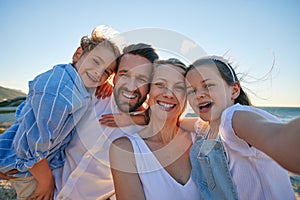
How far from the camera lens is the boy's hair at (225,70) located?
2254 millimetres

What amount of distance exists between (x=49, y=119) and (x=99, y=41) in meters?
0.97

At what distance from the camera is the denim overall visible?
1.94 meters

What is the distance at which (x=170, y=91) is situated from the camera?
2332 mm

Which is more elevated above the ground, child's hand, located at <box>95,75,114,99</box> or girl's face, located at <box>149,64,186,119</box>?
girl's face, located at <box>149,64,186,119</box>

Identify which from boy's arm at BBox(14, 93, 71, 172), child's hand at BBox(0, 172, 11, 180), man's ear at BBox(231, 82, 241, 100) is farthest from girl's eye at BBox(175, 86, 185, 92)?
child's hand at BBox(0, 172, 11, 180)

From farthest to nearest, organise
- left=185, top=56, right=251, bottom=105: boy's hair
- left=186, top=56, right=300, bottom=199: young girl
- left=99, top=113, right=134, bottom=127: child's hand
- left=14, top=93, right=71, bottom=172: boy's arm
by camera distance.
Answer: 1. left=99, top=113, right=134, bottom=127: child's hand
2. left=185, top=56, right=251, bottom=105: boy's hair
3. left=14, top=93, right=71, bottom=172: boy's arm
4. left=186, top=56, right=300, bottom=199: young girl

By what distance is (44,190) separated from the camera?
237 cm

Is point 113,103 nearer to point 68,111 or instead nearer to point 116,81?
point 116,81

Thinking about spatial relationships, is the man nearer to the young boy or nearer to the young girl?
the young boy

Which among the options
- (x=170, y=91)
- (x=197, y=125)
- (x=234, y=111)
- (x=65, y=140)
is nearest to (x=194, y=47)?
(x=170, y=91)

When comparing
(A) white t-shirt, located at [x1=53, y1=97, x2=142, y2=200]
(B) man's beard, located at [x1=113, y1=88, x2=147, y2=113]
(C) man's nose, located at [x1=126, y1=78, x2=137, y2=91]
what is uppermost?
(C) man's nose, located at [x1=126, y1=78, x2=137, y2=91]

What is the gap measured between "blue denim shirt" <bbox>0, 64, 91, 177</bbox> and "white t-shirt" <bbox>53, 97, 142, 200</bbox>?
9cm

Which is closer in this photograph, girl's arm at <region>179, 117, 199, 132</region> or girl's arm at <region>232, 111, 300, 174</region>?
girl's arm at <region>232, 111, 300, 174</region>

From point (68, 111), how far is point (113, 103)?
0.47 metres
